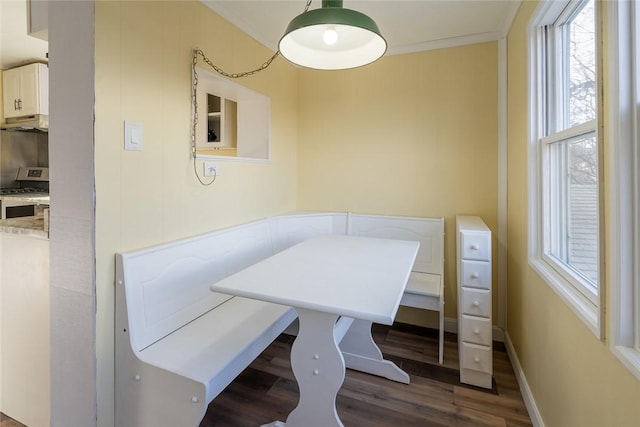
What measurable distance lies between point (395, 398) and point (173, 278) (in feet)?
4.62

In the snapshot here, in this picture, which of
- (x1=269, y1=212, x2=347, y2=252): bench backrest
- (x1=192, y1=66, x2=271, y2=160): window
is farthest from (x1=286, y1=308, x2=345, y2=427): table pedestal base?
(x1=192, y1=66, x2=271, y2=160): window

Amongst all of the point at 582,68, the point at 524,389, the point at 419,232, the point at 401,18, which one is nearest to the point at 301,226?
the point at 419,232

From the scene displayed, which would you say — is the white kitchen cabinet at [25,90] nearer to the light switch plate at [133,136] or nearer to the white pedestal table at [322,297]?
the light switch plate at [133,136]

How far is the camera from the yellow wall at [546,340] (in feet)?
2.98

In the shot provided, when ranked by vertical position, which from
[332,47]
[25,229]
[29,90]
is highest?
[29,90]

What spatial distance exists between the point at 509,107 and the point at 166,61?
226 cm

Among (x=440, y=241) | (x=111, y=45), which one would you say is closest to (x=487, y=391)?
(x=440, y=241)

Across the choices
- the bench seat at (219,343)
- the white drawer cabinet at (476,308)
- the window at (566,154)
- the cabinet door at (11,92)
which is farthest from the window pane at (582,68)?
the cabinet door at (11,92)

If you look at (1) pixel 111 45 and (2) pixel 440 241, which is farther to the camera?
(2) pixel 440 241

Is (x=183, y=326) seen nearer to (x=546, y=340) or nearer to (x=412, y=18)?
(x=546, y=340)

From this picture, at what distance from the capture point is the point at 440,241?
2537 millimetres

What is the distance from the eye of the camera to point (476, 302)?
190cm

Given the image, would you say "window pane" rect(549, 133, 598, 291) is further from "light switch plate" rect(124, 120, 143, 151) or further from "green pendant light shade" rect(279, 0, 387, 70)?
"light switch plate" rect(124, 120, 143, 151)

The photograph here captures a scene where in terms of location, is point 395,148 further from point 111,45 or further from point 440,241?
point 111,45
